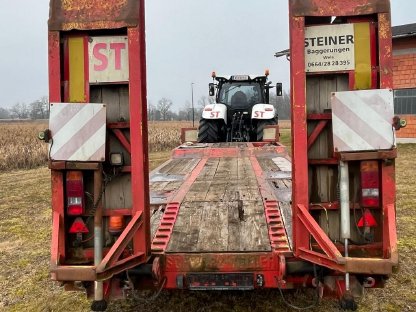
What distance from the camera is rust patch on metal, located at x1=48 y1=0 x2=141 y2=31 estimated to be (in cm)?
277

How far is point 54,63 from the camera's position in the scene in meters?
2.80

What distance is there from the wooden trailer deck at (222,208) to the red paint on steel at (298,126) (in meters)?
0.26

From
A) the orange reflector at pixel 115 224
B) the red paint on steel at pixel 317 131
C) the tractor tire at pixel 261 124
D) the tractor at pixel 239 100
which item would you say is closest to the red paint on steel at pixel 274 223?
the red paint on steel at pixel 317 131

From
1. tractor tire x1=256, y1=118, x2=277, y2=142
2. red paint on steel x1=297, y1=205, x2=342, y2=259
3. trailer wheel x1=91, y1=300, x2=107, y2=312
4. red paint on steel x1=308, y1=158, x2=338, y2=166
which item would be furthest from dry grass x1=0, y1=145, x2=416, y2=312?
tractor tire x1=256, y1=118, x2=277, y2=142

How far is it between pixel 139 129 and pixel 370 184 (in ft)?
5.21

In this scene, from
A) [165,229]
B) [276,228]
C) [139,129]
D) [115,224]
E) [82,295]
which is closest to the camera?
[139,129]

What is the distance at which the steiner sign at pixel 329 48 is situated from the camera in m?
2.74

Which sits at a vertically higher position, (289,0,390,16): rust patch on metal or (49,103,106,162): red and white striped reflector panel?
(289,0,390,16): rust patch on metal

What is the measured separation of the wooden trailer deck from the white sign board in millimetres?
1296

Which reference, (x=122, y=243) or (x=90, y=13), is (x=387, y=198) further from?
(x=90, y=13)

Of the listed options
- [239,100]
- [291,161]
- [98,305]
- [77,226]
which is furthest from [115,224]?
[239,100]

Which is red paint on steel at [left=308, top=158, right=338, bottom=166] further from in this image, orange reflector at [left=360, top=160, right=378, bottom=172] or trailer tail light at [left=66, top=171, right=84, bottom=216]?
trailer tail light at [left=66, top=171, right=84, bottom=216]

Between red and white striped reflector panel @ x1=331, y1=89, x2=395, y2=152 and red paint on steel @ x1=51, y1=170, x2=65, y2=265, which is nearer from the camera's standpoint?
red and white striped reflector panel @ x1=331, y1=89, x2=395, y2=152

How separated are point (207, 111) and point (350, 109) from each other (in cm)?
757
